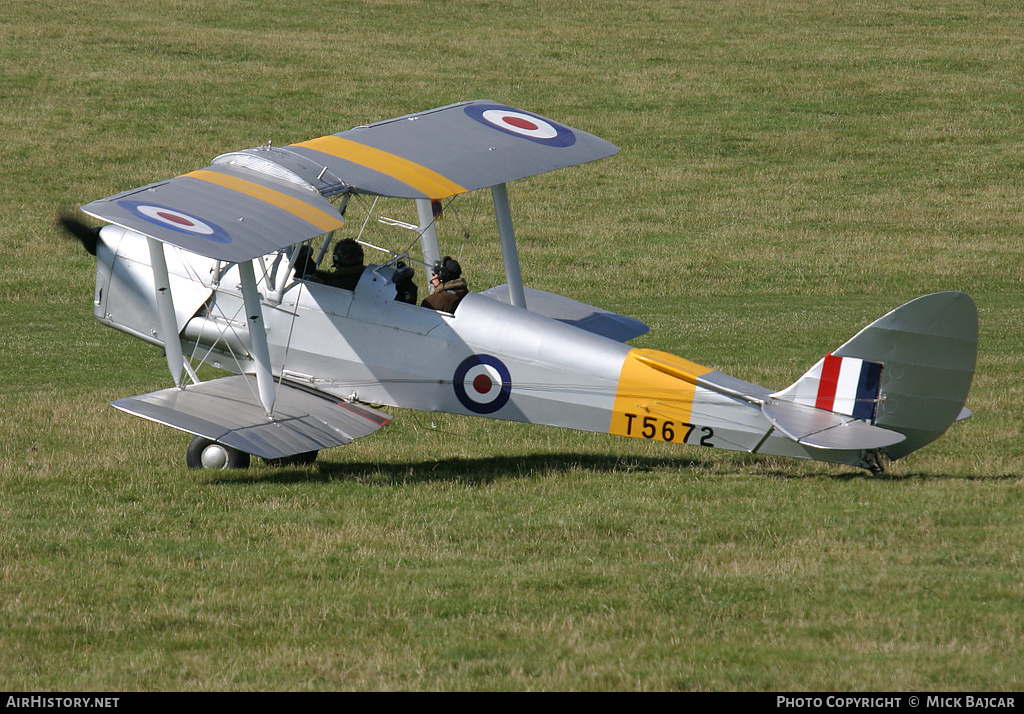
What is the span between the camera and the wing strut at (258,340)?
9695 mm

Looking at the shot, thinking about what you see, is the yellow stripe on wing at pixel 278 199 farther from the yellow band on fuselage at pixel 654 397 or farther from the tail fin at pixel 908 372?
the tail fin at pixel 908 372

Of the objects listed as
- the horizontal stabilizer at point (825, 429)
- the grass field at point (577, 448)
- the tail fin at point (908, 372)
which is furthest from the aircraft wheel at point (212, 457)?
the tail fin at point (908, 372)

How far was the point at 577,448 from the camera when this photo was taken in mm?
11336

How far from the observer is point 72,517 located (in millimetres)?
8977

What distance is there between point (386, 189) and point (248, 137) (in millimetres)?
19390

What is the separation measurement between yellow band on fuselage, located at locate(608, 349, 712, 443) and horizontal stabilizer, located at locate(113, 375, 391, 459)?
81.4 inches

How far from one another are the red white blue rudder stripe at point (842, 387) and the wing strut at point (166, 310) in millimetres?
5160

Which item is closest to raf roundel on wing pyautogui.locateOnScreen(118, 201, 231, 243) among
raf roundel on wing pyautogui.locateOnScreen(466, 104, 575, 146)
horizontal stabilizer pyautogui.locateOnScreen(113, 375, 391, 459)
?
horizontal stabilizer pyautogui.locateOnScreen(113, 375, 391, 459)

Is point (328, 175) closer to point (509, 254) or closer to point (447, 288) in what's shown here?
point (447, 288)

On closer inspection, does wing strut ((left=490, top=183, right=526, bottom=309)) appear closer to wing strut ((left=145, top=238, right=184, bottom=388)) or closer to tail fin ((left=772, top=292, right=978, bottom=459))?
wing strut ((left=145, top=238, right=184, bottom=388))

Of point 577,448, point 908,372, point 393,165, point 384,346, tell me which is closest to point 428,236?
point 393,165

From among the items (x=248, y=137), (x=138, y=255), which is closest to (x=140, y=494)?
(x=138, y=255)

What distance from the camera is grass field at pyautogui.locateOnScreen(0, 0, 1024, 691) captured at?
21.1ft

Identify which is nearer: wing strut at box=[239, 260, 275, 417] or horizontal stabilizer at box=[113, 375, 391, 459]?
horizontal stabilizer at box=[113, 375, 391, 459]
